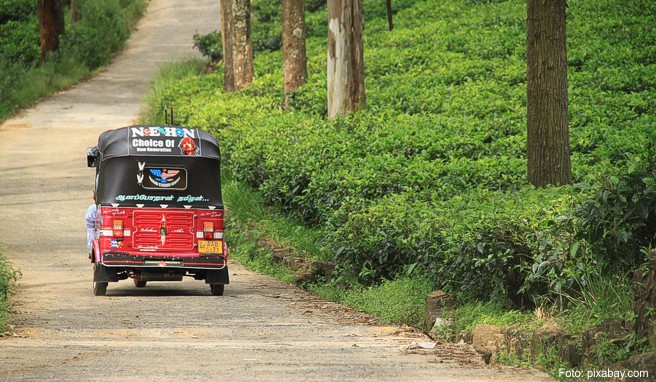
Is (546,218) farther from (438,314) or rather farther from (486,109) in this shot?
(486,109)

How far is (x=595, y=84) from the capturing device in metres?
23.7

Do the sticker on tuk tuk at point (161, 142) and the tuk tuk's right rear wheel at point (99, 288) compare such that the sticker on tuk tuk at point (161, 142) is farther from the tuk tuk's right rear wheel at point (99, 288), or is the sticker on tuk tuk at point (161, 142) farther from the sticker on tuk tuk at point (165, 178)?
the tuk tuk's right rear wheel at point (99, 288)

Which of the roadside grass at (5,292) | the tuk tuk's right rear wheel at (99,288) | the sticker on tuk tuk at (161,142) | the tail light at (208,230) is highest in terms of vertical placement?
the sticker on tuk tuk at (161,142)

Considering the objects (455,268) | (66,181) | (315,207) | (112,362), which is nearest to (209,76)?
(66,181)

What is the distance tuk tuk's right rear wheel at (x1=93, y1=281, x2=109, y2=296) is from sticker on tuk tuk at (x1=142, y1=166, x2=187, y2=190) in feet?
4.88

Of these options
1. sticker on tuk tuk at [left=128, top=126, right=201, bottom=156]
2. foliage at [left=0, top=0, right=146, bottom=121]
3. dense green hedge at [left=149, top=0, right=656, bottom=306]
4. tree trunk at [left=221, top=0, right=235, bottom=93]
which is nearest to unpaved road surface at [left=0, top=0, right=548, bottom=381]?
dense green hedge at [left=149, top=0, right=656, bottom=306]

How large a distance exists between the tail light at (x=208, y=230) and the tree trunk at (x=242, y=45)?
Result: 48.4 feet

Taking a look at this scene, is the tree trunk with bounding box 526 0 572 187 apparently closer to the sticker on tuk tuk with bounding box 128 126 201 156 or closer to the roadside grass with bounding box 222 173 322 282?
the roadside grass with bounding box 222 173 322 282

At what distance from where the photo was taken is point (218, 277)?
16.5 m

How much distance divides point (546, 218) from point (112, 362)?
4.59 m

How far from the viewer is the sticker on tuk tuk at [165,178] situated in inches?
648

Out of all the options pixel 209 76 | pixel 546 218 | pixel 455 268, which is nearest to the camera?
pixel 546 218

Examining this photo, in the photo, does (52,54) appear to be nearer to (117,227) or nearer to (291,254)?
(291,254)

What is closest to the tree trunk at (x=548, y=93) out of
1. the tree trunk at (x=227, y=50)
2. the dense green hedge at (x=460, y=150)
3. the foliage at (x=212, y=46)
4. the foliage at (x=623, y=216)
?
the dense green hedge at (x=460, y=150)
